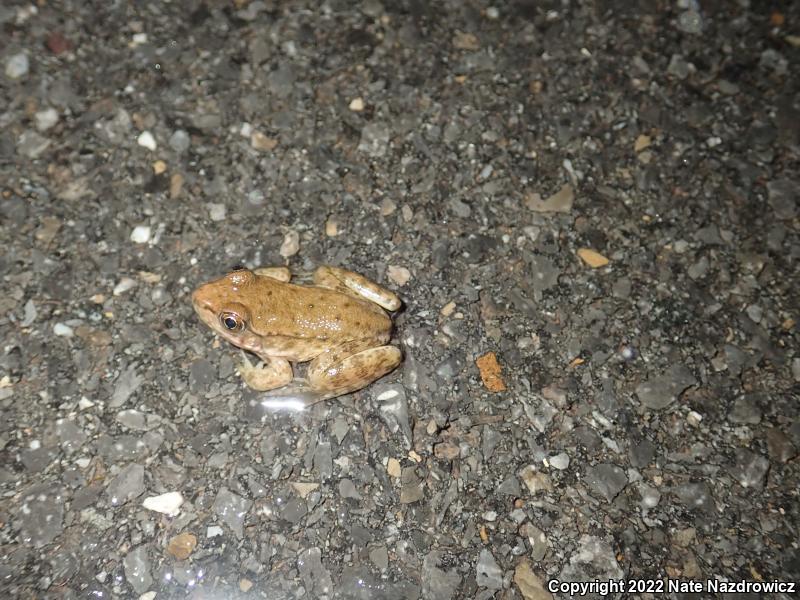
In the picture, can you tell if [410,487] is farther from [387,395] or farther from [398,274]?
[398,274]

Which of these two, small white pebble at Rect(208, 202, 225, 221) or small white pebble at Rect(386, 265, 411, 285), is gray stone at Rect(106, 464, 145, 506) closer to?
small white pebble at Rect(208, 202, 225, 221)

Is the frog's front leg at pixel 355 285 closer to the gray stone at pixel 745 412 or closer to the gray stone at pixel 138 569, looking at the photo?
the gray stone at pixel 138 569

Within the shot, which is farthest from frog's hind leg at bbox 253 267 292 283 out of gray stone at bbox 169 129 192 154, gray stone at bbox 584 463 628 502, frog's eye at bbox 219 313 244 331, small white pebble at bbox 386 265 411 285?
gray stone at bbox 584 463 628 502

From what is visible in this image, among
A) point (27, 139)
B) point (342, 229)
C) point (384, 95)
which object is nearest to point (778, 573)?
point (342, 229)

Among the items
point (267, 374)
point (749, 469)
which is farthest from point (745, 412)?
point (267, 374)

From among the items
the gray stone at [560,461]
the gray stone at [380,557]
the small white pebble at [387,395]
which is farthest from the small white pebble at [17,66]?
the gray stone at [560,461]
